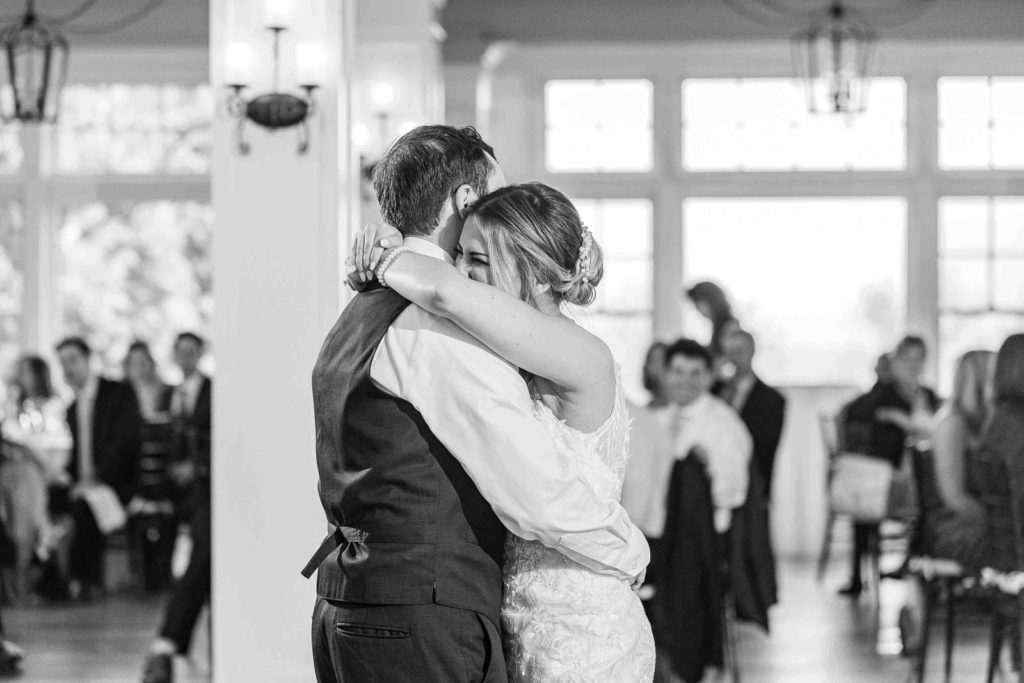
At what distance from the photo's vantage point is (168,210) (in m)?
11.5

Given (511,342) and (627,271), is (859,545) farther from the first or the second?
(511,342)

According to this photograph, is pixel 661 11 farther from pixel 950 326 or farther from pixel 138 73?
pixel 138 73

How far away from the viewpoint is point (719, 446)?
5.66 m

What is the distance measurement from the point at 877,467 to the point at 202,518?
4.39 metres

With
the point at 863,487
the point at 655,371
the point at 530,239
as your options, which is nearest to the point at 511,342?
the point at 530,239

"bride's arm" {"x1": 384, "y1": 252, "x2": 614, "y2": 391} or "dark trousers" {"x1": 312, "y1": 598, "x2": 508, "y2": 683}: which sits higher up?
"bride's arm" {"x1": 384, "y1": 252, "x2": 614, "y2": 391}

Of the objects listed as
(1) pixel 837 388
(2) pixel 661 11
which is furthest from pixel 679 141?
(1) pixel 837 388

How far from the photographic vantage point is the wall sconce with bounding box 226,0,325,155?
191 inches

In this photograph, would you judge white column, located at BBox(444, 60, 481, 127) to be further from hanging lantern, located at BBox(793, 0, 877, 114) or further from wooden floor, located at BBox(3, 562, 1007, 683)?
wooden floor, located at BBox(3, 562, 1007, 683)

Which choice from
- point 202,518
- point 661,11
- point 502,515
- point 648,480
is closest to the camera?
point 502,515

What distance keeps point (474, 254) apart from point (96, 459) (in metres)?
7.10

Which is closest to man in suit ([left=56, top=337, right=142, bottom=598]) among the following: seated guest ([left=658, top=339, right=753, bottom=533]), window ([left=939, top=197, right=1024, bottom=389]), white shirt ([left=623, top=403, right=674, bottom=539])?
seated guest ([left=658, top=339, right=753, bottom=533])

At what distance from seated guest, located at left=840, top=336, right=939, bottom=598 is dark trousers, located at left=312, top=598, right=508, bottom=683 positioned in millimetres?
6477

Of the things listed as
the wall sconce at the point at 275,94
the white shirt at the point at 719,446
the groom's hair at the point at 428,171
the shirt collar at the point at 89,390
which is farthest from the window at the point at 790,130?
the groom's hair at the point at 428,171
